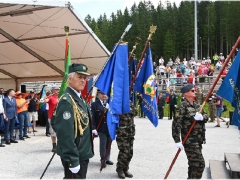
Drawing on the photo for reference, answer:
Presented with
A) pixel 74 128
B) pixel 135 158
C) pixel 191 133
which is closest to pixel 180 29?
pixel 135 158

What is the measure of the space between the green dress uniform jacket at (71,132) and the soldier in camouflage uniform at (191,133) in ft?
6.43

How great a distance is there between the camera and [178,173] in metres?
6.79

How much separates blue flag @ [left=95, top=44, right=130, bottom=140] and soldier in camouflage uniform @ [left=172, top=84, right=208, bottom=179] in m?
1.26

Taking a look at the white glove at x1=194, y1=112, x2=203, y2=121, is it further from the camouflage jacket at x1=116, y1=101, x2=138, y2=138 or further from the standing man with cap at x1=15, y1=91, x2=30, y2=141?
the standing man with cap at x1=15, y1=91, x2=30, y2=141

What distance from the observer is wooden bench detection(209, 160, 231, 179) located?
619 centimetres

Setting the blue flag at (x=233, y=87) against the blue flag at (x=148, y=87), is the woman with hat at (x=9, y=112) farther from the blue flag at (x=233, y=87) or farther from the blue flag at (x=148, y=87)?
the blue flag at (x=233, y=87)

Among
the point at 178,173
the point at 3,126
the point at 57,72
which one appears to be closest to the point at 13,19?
the point at 3,126

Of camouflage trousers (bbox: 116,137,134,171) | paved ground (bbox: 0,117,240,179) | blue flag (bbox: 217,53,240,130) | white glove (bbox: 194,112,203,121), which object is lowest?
paved ground (bbox: 0,117,240,179)

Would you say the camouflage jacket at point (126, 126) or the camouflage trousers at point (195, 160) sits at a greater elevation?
the camouflage jacket at point (126, 126)

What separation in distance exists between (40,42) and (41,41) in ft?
0.38

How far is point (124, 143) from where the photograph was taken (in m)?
6.47

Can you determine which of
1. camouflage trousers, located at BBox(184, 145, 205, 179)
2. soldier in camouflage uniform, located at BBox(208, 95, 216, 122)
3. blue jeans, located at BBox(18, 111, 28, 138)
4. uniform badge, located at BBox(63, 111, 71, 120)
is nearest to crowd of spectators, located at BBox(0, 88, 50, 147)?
blue jeans, located at BBox(18, 111, 28, 138)

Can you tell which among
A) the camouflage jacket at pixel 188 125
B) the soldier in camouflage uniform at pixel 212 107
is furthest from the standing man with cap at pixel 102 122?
the soldier in camouflage uniform at pixel 212 107

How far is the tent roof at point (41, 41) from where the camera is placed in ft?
35.9
